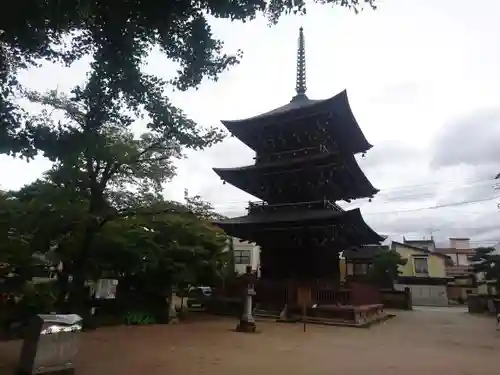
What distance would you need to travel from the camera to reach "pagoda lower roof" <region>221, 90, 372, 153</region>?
18.0m

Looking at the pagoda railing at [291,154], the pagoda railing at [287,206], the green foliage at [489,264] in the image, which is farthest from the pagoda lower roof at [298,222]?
the green foliage at [489,264]

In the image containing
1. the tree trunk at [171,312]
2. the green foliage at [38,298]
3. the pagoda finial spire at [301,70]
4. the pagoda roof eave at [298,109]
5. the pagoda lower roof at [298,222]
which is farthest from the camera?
the pagoda finial spire at [301,70]

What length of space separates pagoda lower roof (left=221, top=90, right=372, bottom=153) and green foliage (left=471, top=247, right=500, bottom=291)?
1196cm

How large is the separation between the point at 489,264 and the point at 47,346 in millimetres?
26152

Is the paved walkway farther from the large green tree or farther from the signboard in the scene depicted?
the large green tree

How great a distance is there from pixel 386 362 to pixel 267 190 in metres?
12.9

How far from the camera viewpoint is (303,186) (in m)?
19.1

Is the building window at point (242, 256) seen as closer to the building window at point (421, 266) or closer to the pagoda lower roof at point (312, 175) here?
the building window at point (421, 266)

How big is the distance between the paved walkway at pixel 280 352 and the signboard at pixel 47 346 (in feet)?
2.20

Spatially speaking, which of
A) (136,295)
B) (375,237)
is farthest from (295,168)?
(136,295)

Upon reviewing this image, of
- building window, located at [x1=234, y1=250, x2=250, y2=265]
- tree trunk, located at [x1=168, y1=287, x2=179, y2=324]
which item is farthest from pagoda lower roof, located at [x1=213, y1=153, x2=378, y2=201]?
building window, located at [x1=234, y1=250, x2=250, y2=265]

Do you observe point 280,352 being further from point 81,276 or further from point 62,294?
point 62,294

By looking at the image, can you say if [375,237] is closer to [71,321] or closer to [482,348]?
[482,348]

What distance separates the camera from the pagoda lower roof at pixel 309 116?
18.0 meters
